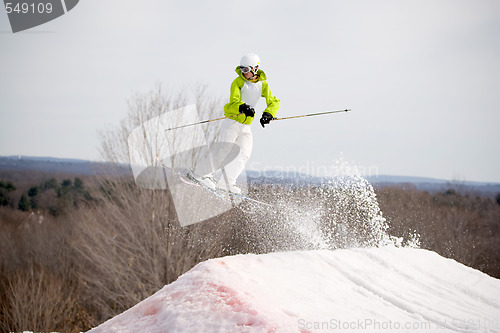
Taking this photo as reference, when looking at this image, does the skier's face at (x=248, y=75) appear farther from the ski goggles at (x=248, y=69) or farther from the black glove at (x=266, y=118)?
the black glove at (x=266, y=118)

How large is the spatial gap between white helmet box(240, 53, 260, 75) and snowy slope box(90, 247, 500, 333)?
2396 mm

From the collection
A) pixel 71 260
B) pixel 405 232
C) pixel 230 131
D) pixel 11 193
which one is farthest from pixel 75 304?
pixel 11 193

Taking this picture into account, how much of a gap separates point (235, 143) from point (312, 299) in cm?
317

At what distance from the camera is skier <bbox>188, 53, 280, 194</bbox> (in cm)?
538

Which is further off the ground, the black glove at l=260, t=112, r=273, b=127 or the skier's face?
the skier's face

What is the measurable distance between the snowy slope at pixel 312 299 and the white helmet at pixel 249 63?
2396mm

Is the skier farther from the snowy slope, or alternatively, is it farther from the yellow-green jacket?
the snowy slope

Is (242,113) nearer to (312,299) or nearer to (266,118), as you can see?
(266,118)

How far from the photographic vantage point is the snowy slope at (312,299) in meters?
2.76

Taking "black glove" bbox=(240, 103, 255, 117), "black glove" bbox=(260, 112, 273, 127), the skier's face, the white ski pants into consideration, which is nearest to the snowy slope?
"black glove" bbox=(260, 112, 273, 127)

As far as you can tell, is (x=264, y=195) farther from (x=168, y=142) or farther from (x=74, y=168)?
(x=74, y=168)

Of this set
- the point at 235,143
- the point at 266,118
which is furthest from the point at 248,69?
the point at 235,143

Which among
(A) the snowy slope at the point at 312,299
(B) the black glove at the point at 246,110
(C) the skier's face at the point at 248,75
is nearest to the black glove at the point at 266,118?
(B) the black glove at the point at 246,110

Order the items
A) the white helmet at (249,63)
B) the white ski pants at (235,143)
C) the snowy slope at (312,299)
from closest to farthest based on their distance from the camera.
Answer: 1. the snowy slope at (312,299)
2. the white helmet at (249,63)
3. the white ski pants at (235,143)
